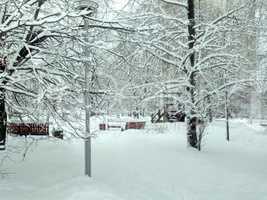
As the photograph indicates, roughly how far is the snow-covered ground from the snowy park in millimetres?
29

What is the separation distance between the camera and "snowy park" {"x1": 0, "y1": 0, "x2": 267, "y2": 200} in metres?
8.35

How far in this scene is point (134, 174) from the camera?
10.1 m

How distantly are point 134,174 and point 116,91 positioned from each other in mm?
2085

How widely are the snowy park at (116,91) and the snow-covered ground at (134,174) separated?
0.03m

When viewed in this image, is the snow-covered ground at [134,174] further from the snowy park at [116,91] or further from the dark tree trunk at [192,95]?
the dark tree trunk at [192,95]

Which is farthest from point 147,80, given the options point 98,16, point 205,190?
point 205,190

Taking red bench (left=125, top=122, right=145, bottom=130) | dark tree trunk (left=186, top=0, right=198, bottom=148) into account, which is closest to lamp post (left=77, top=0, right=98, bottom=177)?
dark tree trunk (left=186, top=0, right=198, bottom=148)

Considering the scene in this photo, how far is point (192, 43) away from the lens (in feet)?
48.4

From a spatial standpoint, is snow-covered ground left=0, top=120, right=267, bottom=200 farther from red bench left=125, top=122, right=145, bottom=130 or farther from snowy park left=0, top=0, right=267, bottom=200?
red bench left=125, top=122, right=145, bottom=130

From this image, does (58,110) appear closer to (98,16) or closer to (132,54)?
(98,16)

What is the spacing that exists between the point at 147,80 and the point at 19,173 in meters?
6.89

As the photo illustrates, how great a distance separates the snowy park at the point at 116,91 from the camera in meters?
8.35

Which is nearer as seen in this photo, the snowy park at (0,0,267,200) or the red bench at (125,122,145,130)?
the snowy park at (0,0,267,200)

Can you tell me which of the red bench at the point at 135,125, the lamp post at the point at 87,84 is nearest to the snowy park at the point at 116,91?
the lamp post at the point at 87,84
